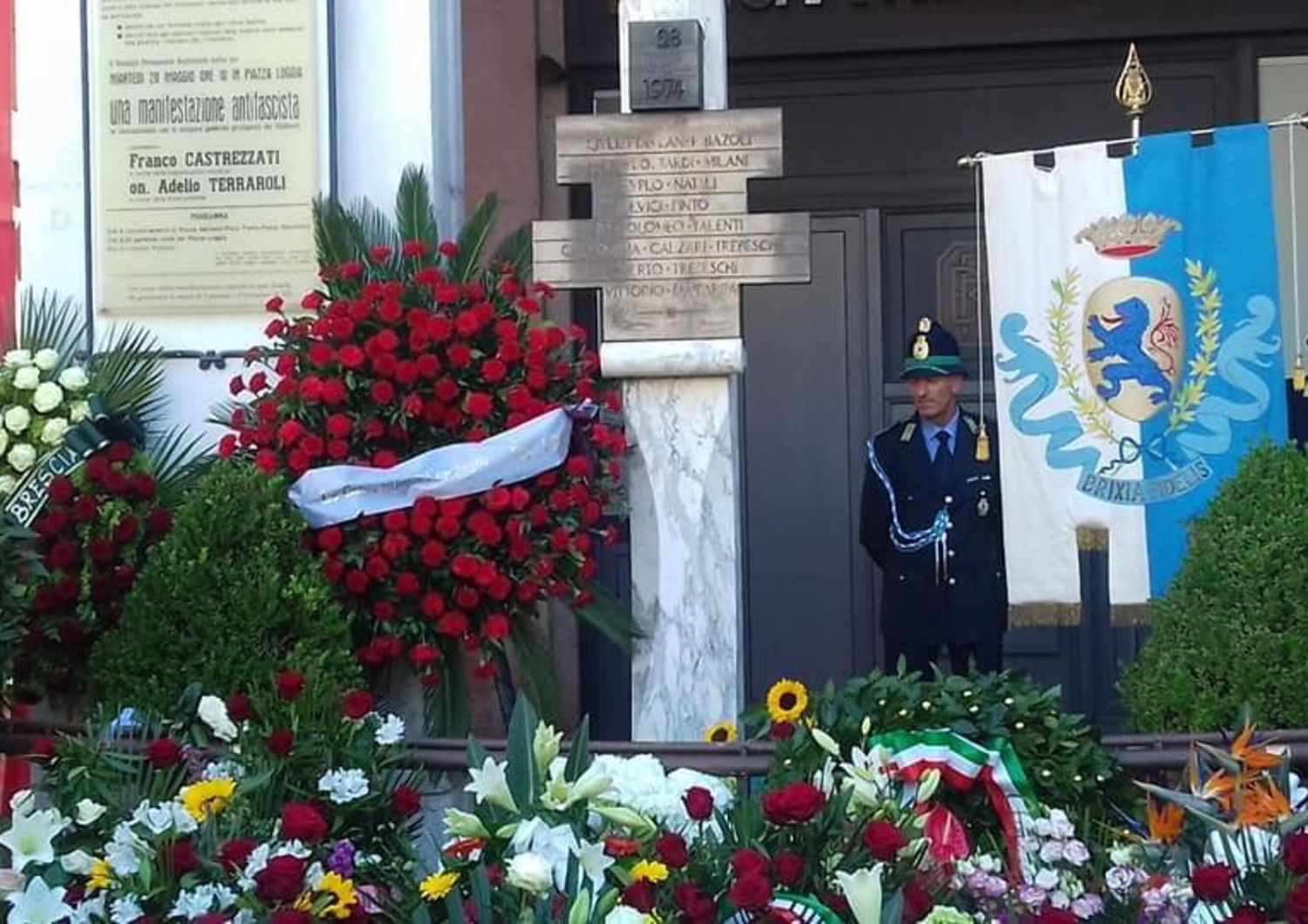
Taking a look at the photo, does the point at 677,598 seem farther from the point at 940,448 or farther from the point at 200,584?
the point at 940,448

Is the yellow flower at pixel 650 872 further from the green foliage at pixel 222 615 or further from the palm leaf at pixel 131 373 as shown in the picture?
the palm leaf at pixel 131 373

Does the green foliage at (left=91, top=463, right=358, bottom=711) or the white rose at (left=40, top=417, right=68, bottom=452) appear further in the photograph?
the white rose at (left=40, top=417, right=68, bottom=452)

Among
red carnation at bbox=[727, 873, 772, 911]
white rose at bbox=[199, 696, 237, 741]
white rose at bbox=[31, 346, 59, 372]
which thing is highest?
white rose at bbox=[31, 346, 59, 372]

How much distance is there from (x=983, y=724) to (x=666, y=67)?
1806 millimetres

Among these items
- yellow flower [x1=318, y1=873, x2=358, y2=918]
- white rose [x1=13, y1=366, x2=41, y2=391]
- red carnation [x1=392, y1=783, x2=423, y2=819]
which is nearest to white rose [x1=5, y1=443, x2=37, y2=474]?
white rose [x1=13, y1=366, x2=41, y2=391]

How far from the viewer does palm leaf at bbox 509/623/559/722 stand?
4.62m

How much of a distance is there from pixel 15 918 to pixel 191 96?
3126mm

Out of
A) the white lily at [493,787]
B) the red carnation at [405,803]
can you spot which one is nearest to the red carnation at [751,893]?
the white lily at [493,787]

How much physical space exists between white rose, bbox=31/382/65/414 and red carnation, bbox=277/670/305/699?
1480 millimetres

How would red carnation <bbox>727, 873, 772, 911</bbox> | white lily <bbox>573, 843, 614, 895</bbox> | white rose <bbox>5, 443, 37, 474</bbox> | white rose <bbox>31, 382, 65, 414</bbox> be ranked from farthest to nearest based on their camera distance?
white rose <bbox>31, 382, 65, 414</bbox> < white rose <bbox>5, 443, 37, 474</bbox> < white lily <bbox>573, 843, 614, 895</bbox> < red carnation <bbox>727, 873, 772, 911</bbox>

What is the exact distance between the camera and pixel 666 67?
4.33 meters

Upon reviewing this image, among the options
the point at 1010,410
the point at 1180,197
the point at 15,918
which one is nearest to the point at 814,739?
the point at 15,918

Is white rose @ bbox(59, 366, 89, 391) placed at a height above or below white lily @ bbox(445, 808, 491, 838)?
above

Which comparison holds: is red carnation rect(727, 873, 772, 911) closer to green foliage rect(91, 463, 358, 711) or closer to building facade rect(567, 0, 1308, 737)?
green foliage rect(91, 463, 358, 711)
